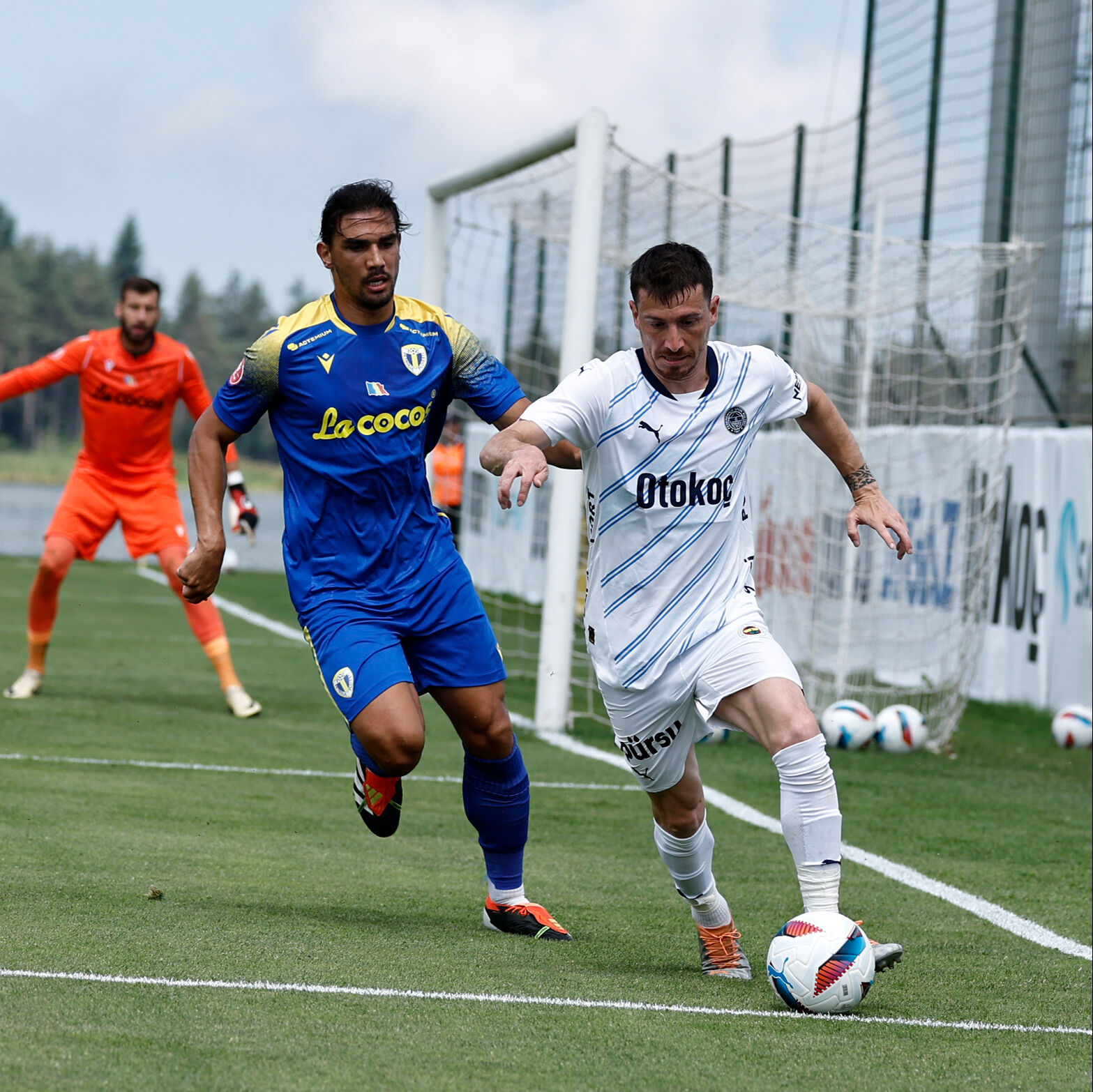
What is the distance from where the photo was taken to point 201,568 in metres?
4.85

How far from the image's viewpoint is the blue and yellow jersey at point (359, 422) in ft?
15.9

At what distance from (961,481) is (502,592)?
4.15 m

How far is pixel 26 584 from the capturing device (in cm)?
2038

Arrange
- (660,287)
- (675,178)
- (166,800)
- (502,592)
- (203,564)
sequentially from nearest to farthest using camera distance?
1. (660,287)
2. (203,564)
3. (166,800)
4. (675,178)
5. (502,592)

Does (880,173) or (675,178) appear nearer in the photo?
(675,178)

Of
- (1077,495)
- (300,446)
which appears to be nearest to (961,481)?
(1077,495)

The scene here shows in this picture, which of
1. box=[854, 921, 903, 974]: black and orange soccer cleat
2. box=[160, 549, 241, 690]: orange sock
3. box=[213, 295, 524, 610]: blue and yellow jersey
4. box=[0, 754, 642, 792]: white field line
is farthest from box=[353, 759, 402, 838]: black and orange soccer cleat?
box=[160, 549, 241, 690]: orange sock

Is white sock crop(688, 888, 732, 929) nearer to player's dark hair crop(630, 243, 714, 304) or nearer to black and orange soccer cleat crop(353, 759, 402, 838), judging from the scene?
black and orange soccer cleat crop(353, 759, 402, 838)

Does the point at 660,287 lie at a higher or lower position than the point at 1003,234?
lower

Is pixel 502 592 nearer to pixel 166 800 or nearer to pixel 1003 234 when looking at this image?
pixel 1003 234

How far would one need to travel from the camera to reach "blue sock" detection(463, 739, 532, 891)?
517 centimetres

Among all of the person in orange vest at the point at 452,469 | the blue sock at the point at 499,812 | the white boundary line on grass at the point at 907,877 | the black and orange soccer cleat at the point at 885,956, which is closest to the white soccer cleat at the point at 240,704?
the white boundary line on grass at the point at 907,877

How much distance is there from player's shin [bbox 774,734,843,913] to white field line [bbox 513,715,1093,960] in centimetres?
136

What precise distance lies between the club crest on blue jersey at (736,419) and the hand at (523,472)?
81cm
